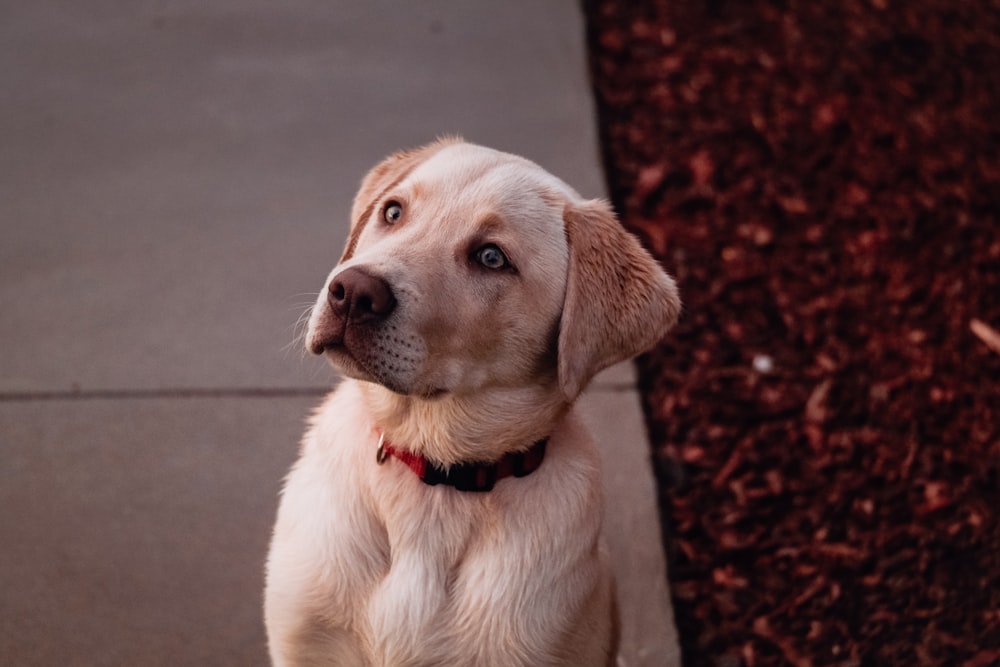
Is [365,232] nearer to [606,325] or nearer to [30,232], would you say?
[606,325]

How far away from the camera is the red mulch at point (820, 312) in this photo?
3684 millimetres

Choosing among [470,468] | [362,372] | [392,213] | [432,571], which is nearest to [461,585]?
[432,571]

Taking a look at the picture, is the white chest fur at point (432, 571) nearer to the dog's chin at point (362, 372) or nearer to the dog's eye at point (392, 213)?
the dog's chin at point (362, 372)

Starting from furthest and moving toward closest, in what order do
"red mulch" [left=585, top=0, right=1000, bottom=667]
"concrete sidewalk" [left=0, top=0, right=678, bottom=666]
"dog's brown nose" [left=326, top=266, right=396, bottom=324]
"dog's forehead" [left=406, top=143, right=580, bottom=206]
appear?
"red mulch" [left=585, top=0, right=1000, bottom=667] → "concrete sidewalk" [left=0, top=0, right=678, bottom=666] → "dog's forehead" [left=406, top=143, right=580, bottom=206] → "dog's brown nose" [left=326, top=266, right=396, bottom=324]

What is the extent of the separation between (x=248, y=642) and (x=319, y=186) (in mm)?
2415

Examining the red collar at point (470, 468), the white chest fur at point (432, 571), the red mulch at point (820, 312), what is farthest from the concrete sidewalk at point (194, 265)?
the red collar at point (470, 468)

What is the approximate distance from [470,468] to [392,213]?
712mm

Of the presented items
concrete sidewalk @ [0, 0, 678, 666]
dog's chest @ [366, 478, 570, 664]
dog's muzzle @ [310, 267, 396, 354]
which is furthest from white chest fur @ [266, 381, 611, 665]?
concrete sidewalk @ [0, 0, 678, 666]

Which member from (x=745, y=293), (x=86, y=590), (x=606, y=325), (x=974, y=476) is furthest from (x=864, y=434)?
(x=86, y=590)

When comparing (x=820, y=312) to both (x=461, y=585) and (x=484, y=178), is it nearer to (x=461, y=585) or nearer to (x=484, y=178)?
(x=484, y=178)

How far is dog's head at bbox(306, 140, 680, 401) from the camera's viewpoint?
2.31m

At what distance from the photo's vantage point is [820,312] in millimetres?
4738

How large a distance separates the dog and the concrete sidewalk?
890mm

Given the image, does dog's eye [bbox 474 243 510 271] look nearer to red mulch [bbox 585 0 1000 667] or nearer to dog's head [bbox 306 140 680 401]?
dog's head [bbox 306 140 680 401]
